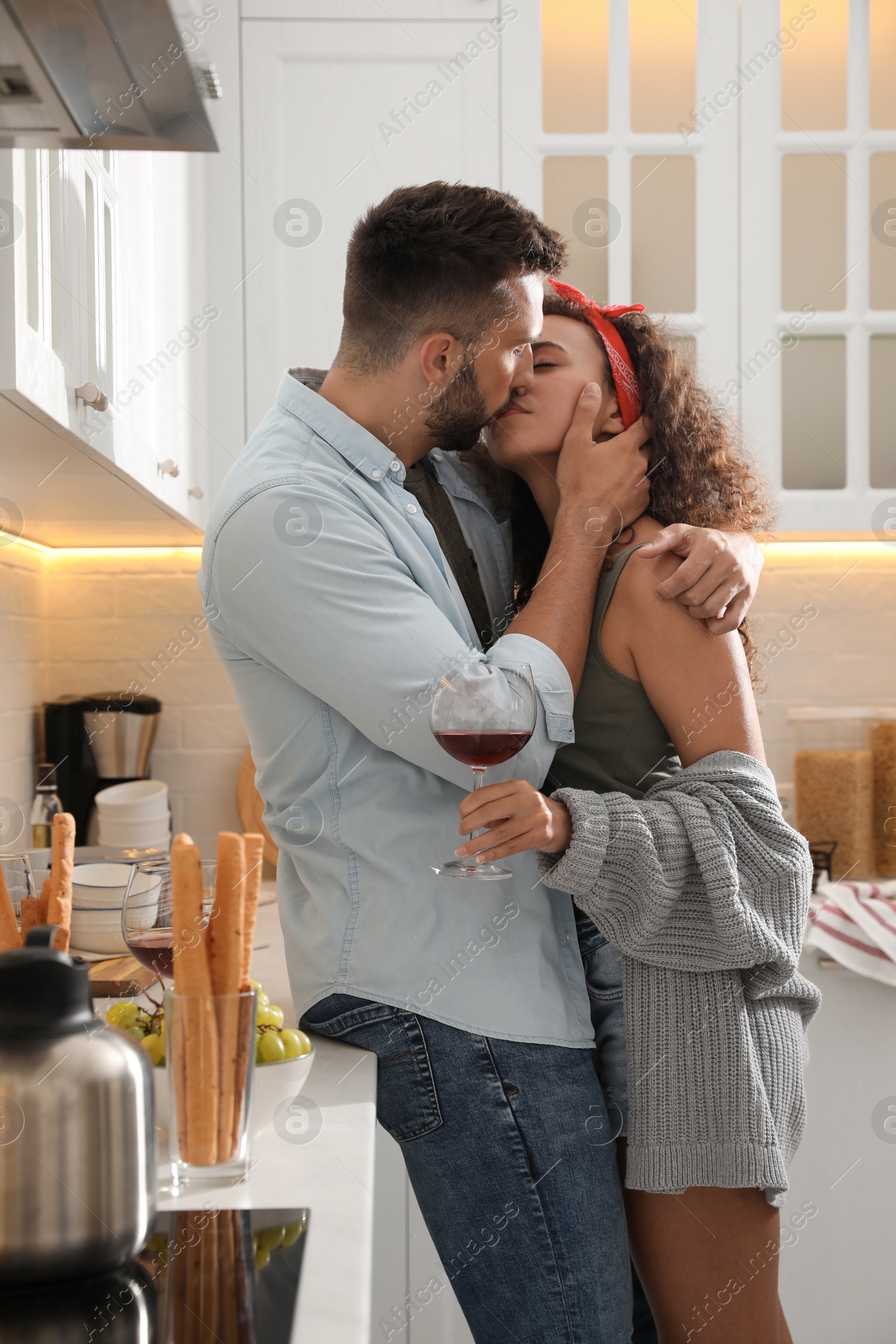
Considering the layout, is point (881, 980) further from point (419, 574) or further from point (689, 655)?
point (419, 574)

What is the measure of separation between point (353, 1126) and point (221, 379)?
64.0 inches

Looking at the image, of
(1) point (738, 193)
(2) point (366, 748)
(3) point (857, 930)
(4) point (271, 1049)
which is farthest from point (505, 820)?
(1) point (738, 193)

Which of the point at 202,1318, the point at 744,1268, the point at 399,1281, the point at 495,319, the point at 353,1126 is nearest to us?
the point at 202,1318

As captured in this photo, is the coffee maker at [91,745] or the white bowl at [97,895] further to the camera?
the coffee maker at [91,745]

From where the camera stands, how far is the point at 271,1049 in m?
0.96

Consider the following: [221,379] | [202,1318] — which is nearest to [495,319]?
[202,1318]

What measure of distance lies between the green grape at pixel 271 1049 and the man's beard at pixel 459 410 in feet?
2.11

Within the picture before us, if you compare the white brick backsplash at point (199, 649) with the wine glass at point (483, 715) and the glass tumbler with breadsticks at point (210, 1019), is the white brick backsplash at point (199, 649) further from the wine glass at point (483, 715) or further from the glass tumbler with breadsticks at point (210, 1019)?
the glass tumbler with breadsticks at point (210, 1019)

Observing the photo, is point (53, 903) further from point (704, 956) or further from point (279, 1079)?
point (704, 956)

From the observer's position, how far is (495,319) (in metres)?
1.18

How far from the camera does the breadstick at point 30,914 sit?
852 millimetres

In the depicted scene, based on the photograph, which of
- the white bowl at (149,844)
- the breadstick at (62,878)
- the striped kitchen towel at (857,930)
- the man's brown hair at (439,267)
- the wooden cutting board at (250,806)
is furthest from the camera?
the wooden cutting board at (250,806)

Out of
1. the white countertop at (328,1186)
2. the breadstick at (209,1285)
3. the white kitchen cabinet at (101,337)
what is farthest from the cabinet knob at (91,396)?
the breadstick at (209,1285)

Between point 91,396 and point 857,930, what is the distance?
1.58 meters
